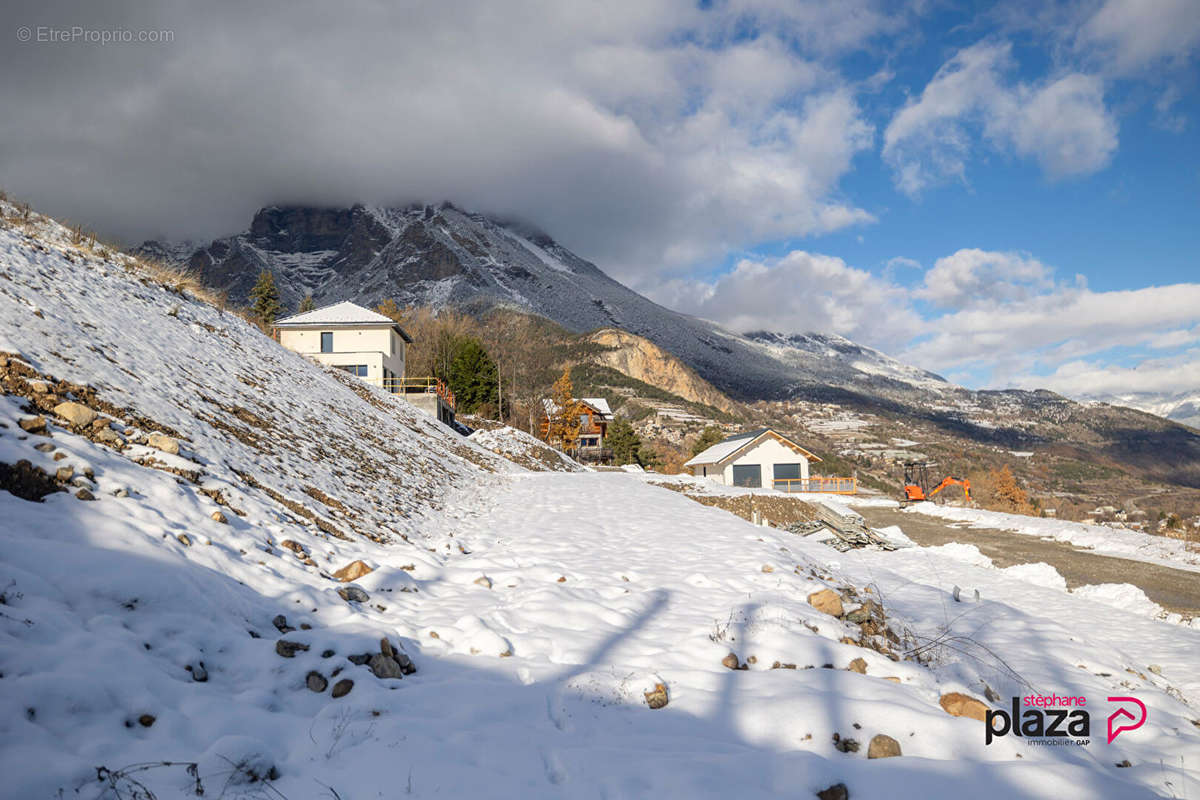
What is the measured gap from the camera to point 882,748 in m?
3.18

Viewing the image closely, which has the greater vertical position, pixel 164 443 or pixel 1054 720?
pixel 164 443

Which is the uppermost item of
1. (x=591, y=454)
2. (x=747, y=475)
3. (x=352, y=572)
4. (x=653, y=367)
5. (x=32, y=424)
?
(x=653, y=367)

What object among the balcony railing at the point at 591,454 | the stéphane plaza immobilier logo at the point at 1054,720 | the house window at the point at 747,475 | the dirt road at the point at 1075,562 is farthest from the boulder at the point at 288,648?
the balcony railing at the point at 591,454

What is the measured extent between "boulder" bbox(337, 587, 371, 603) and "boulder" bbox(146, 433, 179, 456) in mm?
2939

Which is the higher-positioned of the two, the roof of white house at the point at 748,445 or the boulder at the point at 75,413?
the boulder at the point at 75,413

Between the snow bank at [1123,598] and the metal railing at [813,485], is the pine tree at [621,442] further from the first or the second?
the snow bank at [1123,598]

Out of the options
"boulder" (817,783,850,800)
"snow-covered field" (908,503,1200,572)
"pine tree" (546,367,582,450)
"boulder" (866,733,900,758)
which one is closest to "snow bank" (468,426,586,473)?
"pine tree" (546,367,582,450)

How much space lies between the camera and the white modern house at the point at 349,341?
35.5m

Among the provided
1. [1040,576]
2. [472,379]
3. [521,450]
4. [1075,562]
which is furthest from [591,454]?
[1040,576]

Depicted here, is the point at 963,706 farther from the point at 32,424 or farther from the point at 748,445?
the point at 748,445

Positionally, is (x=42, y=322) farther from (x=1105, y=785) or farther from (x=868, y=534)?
(x=868, y=534)

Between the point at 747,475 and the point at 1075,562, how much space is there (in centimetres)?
2969

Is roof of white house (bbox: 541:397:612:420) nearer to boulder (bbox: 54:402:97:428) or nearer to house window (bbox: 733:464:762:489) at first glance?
house window (bbox: 733:464:762:489)

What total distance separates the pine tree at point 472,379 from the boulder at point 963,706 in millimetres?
49892
